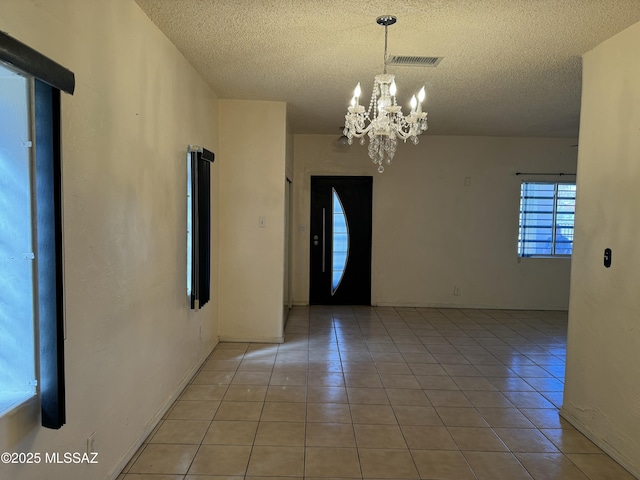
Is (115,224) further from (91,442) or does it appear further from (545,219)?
(545,219)

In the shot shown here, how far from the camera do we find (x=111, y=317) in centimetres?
200

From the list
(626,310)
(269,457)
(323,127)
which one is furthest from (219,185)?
(626,310)

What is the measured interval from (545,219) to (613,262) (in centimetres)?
396

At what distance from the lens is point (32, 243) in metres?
1.44

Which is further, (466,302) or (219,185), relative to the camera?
(466,302)

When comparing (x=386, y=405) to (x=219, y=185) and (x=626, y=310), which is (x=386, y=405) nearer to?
(x=626, y=310)

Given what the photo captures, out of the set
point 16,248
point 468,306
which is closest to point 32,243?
point 16,248

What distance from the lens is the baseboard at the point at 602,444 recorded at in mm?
2223

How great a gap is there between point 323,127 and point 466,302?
10.4 feet

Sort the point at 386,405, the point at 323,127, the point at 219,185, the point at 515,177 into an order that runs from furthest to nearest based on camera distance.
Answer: the point at 515,177, the point at 323,127, the point at 219,185, the point at 386,405

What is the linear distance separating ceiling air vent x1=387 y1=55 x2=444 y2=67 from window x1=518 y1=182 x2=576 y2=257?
3640 mm

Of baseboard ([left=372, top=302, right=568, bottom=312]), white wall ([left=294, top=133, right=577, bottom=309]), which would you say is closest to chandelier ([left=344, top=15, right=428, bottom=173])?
white wall ([left=294, top=133, right=577, bottom=309])

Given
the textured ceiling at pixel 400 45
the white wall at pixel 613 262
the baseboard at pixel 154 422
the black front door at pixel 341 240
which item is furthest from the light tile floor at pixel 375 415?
the textured ceiling at pixel 400 45

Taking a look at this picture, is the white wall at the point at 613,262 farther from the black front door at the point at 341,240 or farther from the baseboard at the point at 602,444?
the black front door at the point at 341,240
